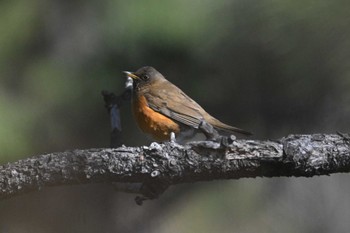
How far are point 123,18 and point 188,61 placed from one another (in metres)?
0.56

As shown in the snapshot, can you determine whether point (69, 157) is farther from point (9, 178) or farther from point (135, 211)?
point (135, 211)

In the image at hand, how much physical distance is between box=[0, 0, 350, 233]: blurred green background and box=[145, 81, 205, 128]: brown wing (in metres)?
0.08

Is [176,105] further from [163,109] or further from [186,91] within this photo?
[186,91]

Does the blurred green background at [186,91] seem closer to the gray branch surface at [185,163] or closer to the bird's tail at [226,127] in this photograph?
the bird's tail at [226,127]

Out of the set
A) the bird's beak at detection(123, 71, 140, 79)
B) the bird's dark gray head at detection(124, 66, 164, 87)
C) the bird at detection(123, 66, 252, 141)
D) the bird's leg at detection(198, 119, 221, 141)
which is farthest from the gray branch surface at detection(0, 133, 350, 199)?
the bird's dark gray head at detection(124, 66, 164, 87)

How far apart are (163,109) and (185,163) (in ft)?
6.74

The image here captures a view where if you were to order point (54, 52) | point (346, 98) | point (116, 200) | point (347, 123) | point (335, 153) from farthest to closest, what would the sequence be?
1. point (54, 52)
2. point (116, 200)
3. point (347, 123)
4. point (346, 98)
5. point (335, 153)

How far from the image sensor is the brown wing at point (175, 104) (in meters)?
4.57

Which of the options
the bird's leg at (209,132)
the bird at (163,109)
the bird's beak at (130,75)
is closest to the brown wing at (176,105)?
the bird at (163,109)

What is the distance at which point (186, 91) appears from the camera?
4578 millimetres

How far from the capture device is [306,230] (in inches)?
170

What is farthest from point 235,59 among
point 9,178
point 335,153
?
point 9,178

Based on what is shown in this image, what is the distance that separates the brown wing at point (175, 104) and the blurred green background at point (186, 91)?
8 centimetres

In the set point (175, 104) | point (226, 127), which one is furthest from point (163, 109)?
point (226, 127)
